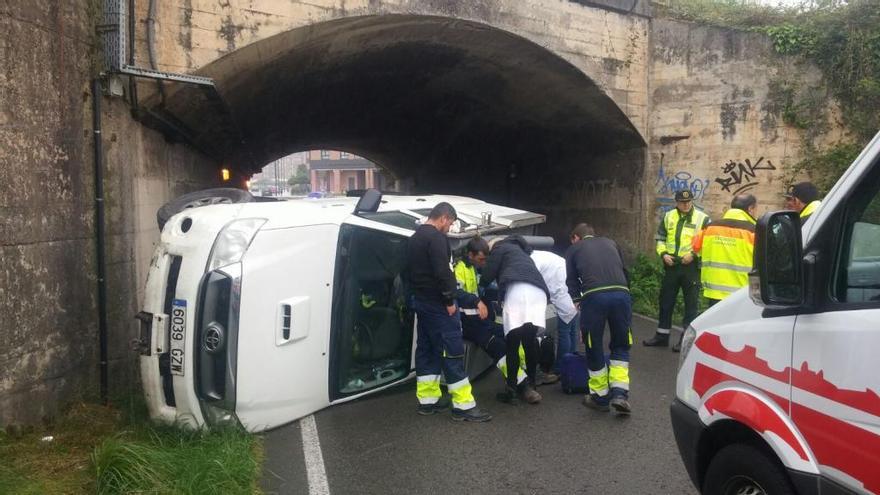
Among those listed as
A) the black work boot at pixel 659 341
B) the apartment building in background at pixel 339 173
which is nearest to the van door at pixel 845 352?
the black work boot at pixel 659 341

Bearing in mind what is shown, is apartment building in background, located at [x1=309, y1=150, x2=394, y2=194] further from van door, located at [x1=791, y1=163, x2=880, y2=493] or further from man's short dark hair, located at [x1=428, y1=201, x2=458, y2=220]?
van door, located at [x1=791, y1=163, x2=880, y2=493]

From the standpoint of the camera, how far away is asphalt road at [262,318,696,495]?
4230 millimetres

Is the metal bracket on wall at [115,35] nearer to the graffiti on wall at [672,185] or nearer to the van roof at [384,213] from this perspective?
the van roof at [384,213]

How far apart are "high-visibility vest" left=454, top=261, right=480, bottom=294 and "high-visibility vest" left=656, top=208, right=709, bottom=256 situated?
266cm

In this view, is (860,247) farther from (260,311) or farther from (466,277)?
(466,277)

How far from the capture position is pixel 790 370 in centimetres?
252

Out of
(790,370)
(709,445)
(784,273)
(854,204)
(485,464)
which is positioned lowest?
(485,464)

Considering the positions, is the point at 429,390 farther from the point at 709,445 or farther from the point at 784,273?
the point at 784,273

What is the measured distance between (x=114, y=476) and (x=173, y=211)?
2.51m

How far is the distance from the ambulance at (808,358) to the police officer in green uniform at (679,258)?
4.90m

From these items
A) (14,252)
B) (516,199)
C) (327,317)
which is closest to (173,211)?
(14,252)

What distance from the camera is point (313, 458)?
469 centimetres

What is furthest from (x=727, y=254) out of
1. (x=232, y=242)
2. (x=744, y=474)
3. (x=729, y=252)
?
(x=232, y=242)

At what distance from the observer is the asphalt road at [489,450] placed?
423 centimetres
